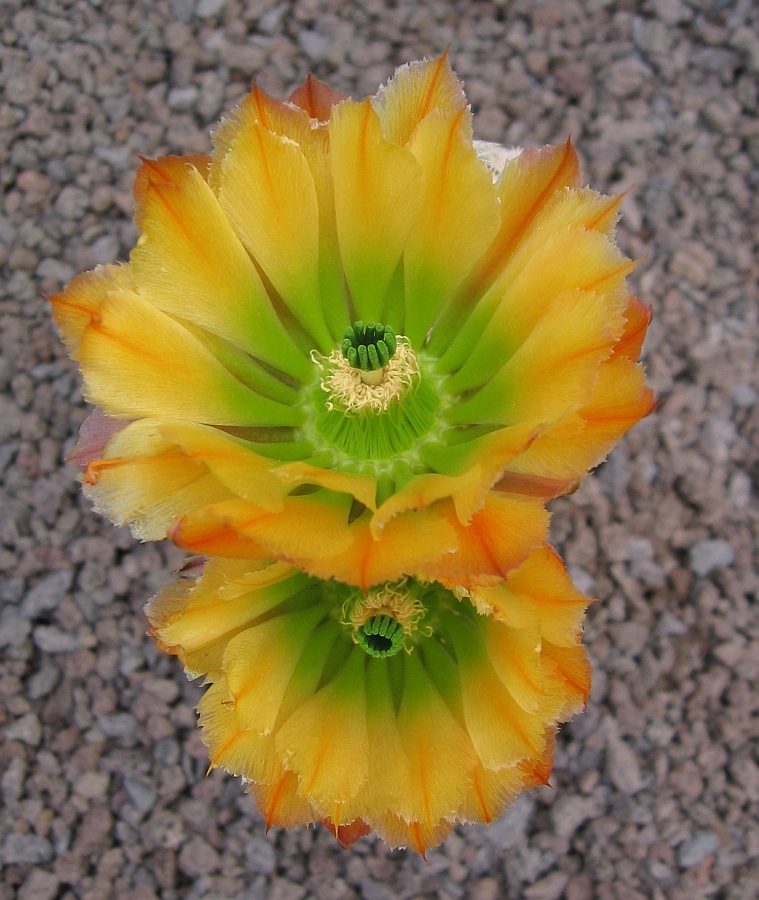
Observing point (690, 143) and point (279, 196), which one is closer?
point (279, 196)

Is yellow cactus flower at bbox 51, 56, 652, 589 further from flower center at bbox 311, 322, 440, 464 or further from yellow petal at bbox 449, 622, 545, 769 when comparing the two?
yellow petal at bbox 449, 622, 545, 769

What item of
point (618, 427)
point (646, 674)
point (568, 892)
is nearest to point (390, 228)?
point (618, 427)

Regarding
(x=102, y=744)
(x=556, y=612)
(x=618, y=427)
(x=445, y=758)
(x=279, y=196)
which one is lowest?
(x=102, y=744)

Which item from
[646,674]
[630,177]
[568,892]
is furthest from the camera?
[630,177]

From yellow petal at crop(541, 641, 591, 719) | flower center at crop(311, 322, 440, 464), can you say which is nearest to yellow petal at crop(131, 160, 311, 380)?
flower center at crop(311, 322, 440, 464)

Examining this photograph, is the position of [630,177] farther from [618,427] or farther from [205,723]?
[205,723]

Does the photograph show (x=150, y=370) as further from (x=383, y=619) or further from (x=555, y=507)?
(x=555, y=507)

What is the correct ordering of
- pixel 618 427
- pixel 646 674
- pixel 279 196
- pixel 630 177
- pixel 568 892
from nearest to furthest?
pixel 618 427, pixel 279 196, pixel 568 892, pixel 646 674, pixel 630 177
